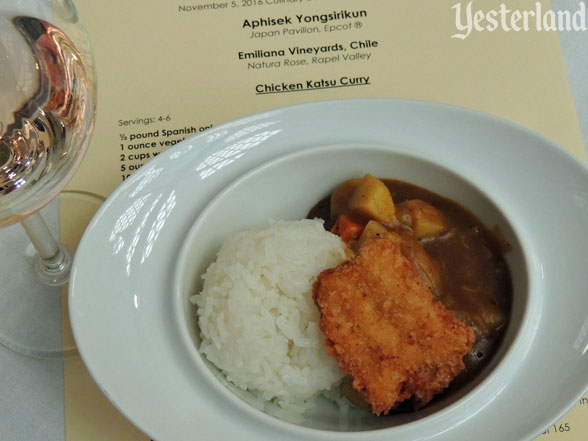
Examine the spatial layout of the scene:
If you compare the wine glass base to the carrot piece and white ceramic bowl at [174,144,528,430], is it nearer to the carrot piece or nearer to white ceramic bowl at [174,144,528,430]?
white ceramic bowl at [174,144,528,430]

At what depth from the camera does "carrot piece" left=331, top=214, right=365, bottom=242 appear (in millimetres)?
1580

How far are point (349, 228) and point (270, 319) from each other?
0.99ft

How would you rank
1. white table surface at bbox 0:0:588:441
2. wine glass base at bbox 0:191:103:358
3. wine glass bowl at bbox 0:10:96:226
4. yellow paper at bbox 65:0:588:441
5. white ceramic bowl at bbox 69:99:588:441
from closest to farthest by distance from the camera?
white ceramic bowl at bbox 69:99:588:441
wine glass bowl at bbox 0:10:96:226
white table surface at bbox 0:0:588:441
wine glass base at bbox 0:191:103:358
yellow paper at bbox 65:0:588:441

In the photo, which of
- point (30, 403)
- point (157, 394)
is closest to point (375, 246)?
point (157, 394)

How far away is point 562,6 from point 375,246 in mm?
1163

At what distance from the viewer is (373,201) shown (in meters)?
1.53

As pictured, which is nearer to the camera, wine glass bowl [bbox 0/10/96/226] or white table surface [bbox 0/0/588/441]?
wine glass bowl [bbox 0/10/96/226]

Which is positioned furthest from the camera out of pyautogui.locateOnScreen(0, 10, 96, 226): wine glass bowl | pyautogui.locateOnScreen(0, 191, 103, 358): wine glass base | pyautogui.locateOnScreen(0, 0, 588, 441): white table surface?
pyautogui.locateOnScreen(0, 191, 103, 358): wine glass base

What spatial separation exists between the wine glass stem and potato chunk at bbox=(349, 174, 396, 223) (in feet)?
2.45

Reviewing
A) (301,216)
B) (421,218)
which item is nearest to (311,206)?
(301,216)

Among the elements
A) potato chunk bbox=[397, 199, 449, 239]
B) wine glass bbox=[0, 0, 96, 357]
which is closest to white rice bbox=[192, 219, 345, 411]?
potato chunk bbox=[397, 199, 449, 239]

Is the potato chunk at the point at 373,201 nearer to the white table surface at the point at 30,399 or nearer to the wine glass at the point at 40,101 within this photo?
the wine glass at the point at 40,101

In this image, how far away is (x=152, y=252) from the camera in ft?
4.61

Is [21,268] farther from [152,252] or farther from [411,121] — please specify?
[411,121]
